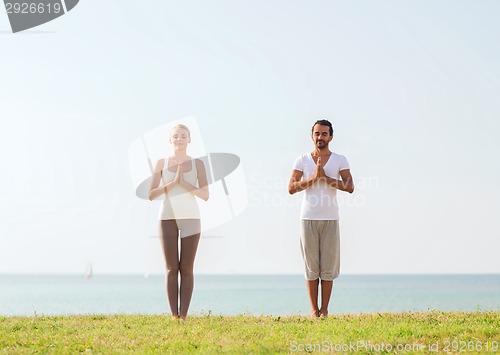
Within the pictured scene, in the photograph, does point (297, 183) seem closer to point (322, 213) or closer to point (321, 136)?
point (322, 213)

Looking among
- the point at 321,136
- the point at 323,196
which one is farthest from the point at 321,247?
the point at 321,136

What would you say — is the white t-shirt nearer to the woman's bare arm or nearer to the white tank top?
the woman's bare arm

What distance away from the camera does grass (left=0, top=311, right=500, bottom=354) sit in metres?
8.12

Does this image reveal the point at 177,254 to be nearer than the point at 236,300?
Yes

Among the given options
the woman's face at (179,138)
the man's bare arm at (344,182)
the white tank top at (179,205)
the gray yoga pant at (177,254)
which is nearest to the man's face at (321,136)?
the man's bare arm at (344,182)

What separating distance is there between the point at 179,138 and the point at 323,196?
235cm

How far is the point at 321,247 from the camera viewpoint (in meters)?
10.3

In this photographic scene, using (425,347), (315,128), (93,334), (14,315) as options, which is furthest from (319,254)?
(14,315)

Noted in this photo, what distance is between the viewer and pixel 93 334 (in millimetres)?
9219

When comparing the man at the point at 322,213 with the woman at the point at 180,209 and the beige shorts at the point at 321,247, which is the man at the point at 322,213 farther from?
the woman at the point at 180,209

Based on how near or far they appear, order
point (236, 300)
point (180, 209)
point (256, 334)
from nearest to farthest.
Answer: point (256, 334) < point (180, 209) < point (236, 300)

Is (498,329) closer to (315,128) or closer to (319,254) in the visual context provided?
(319,254)

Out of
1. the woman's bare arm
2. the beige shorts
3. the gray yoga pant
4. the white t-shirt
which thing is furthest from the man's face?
the gray yoga pant

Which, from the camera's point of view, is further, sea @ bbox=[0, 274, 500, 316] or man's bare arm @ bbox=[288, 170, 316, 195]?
sea @ bbox=[0, 274, 500, 316]
